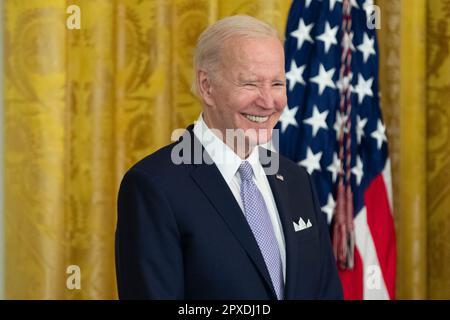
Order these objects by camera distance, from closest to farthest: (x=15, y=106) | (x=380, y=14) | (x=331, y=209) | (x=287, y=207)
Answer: (x=287, y=207) < (x=15, y=106) < (x=331, y=209) < (x=380, y=14)

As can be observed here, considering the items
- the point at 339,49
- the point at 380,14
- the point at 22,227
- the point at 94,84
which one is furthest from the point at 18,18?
the point at 380,14

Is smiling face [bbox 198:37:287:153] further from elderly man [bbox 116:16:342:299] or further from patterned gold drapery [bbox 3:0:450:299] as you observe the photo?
patterned gold drapery [bbox 3:0:450:299]

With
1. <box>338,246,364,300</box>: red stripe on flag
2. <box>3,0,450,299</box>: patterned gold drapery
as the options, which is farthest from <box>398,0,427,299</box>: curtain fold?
<box>3,0,450,299</box>: patterned gold drapery

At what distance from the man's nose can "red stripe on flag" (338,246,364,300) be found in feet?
4.44

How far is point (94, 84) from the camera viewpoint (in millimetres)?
2477

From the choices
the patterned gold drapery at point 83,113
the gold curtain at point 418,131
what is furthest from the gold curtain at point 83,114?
the gold curtain at point 418,131

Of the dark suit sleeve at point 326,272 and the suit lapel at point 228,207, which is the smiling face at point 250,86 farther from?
the dark suit sleeve at point 326,272

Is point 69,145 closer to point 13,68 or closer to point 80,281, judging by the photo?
point 13,68

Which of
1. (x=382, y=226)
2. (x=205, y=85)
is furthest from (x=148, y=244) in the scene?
(x=382, y=226)

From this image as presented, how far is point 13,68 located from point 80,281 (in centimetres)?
78

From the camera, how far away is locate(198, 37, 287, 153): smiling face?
1493 mm

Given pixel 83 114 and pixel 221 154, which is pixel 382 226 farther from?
pixel 221 154

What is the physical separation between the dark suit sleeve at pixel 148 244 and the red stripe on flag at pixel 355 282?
143 centimetres

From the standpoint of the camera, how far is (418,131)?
2.85 m
